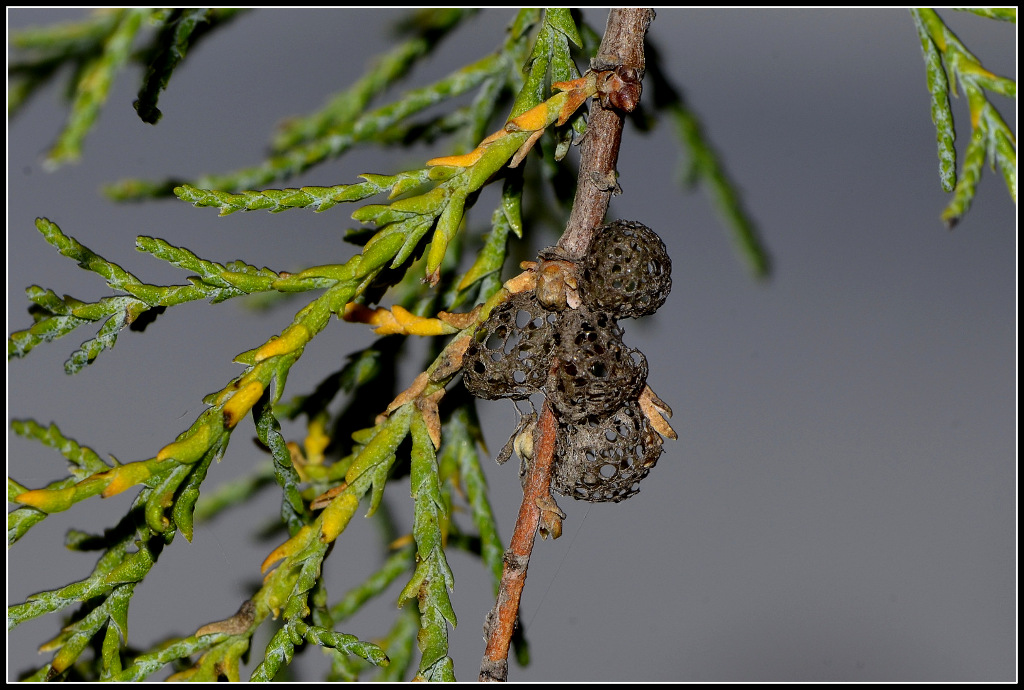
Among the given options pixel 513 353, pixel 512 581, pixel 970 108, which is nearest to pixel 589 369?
pixel 513 353

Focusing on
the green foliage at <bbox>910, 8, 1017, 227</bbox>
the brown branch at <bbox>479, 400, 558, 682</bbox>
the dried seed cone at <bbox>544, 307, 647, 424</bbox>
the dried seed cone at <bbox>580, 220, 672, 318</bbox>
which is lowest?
the brown branch at <bbox>479, 400, 558, 682</bbox>

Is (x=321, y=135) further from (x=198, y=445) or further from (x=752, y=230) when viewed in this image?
(x=752, y=230)

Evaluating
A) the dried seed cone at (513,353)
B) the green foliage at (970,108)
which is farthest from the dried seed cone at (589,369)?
the green foliage at (970,108)

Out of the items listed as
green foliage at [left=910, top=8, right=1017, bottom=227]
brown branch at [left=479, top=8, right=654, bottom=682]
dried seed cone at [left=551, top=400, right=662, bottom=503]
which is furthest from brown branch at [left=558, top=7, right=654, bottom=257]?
green foliage at [left=910, top=8, right=1017, bottom=227]

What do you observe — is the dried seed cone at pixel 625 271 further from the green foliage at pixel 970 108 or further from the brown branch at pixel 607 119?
the green foliage at pixel 970 108

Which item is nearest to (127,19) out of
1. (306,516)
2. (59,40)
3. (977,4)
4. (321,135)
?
(59,40)

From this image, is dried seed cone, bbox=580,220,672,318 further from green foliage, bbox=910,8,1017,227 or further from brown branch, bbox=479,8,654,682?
green foliage, bbox=910,8,1017,227
